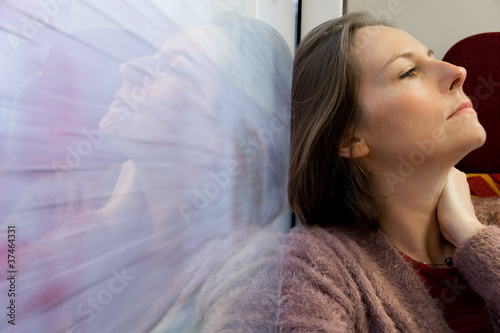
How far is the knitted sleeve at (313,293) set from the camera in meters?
0.68

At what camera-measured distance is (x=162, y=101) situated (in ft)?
1.43

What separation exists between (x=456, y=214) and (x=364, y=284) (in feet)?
1.02

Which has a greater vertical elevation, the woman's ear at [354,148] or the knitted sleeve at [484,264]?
the woman's ear at [354,148]

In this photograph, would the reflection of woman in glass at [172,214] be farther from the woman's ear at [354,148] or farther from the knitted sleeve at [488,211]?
the knitted sleeve at [488,211]

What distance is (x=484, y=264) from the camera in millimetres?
789

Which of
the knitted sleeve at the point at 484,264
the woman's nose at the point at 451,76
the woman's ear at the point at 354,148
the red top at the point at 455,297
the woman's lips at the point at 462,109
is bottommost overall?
the red top at the point at 455,297

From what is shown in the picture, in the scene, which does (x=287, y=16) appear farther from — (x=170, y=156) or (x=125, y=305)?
(x=125, y=305)

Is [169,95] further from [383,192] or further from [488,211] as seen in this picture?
[488,211]

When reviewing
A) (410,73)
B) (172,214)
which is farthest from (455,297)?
(172,214)

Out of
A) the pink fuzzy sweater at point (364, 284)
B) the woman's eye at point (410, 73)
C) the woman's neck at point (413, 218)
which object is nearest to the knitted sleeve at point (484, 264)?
the pink fuzzy sweater at point (364, 284)

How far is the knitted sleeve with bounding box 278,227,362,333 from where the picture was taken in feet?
2.24

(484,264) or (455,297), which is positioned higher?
(484,264)

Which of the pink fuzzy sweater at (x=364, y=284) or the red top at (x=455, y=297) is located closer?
the pink fuzzy sweater at (x=364, y=284)

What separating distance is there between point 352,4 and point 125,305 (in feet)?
4.44
